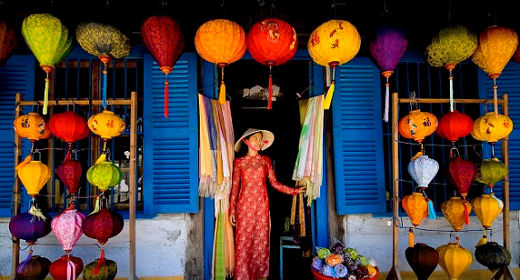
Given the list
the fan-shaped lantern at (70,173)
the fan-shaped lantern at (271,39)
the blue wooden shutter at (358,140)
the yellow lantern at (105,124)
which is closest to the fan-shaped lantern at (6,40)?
the yellow lantern at (105,124)

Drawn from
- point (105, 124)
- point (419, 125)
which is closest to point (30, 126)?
point (105, 124)

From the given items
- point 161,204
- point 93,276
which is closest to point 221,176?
point 161,204

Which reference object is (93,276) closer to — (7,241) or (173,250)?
(173,250)

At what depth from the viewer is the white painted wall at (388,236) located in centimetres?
430

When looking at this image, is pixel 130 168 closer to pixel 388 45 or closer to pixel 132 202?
pixel 132 202

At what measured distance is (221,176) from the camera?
4.11 m

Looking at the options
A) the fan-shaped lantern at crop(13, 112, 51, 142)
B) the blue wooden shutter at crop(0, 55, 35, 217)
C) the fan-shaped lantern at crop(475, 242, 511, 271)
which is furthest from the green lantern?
the fan-shaped lantern at crop(475, 242, 511, 271)

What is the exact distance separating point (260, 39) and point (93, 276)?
280cm

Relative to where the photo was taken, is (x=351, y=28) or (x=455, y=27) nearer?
(x=351, y=28)

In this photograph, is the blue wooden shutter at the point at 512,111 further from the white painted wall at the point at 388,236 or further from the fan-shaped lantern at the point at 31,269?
the fan-shaped lantern at the point at 31,269

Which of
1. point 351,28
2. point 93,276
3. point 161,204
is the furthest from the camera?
point 161,204

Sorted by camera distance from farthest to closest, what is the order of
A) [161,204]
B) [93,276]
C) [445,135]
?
[161,204] → [445,135] → [93,276]

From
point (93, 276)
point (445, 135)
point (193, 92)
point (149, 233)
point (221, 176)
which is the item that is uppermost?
point (193, 92)

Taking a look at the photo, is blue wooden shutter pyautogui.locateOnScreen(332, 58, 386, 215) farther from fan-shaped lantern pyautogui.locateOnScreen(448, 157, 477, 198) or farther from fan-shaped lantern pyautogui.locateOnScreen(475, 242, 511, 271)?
fan-shaped lantern pyautogui.locateOnScreen(475, 242, 511, 271)
